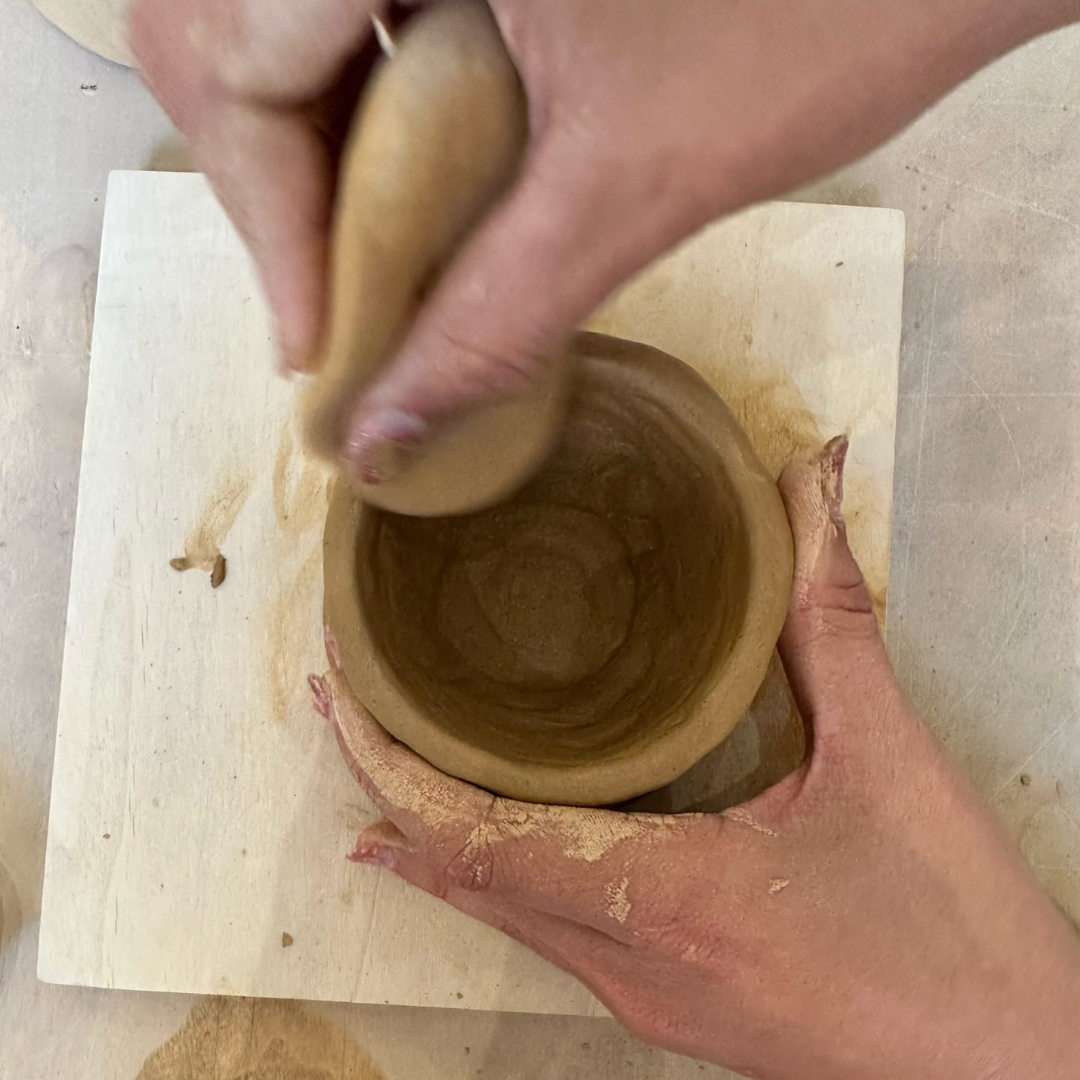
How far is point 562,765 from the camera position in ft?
2.88

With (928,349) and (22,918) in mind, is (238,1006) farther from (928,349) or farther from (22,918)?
(928,349)

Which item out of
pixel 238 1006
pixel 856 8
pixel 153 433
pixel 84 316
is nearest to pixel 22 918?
pixel 238 1006

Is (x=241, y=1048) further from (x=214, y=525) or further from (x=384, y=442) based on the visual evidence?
(x=384, y=442)

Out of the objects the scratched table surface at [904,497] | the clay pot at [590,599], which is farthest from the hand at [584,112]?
the scratched table surface at [904,497]

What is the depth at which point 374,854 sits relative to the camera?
1.03 meters

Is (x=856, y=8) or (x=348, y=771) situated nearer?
A: (x=856, y=8)

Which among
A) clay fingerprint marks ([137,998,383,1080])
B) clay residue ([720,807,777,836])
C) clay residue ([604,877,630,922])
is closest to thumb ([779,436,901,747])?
clay residue ([720,807,777,836])

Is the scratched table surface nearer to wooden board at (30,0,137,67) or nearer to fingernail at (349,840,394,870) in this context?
→ wooden board at (30,0,137,67)

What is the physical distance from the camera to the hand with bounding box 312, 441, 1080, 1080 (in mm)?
896

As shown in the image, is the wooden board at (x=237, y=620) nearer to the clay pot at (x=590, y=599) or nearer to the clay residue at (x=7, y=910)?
the clay pot at (x=590, y=599)

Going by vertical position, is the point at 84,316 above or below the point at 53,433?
above

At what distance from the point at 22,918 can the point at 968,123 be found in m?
1.91

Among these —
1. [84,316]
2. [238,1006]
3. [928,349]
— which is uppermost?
[928,349]

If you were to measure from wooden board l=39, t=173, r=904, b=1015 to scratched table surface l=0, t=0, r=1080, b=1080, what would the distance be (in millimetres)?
284
